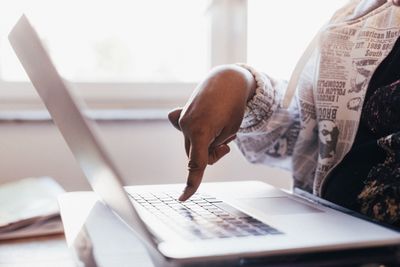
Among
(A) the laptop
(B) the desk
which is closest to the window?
(B) the desk

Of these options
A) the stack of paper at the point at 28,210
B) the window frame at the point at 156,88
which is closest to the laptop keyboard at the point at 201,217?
the stack of paper at the point at 28,210

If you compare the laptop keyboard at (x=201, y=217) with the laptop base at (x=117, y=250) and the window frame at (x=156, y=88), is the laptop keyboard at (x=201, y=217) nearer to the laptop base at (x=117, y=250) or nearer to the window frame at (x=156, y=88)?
the laptop base at (x=117, y=250)

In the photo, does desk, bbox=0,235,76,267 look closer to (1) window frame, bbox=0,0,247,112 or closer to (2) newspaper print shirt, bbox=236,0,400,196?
(2) newspaper print shirt, bbox=236,0,400,196

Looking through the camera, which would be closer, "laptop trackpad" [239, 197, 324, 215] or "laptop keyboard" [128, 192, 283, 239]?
"laptop keyboard" [128, 192, 283, 239]

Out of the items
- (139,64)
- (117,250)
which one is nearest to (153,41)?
(139,64)

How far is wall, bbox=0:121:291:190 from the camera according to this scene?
Answer: 103cm

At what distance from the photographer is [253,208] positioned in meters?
0.55

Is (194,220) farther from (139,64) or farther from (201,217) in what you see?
(139,64)

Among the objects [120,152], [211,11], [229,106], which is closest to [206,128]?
[229,106]

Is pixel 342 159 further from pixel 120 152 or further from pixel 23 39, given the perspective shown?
pixel 120 152

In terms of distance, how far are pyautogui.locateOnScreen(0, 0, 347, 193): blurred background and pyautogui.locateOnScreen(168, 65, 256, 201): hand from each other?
0.46 metres

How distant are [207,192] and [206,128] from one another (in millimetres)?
114

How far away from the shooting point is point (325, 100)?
71 centimetres

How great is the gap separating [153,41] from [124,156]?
0.29 metres
